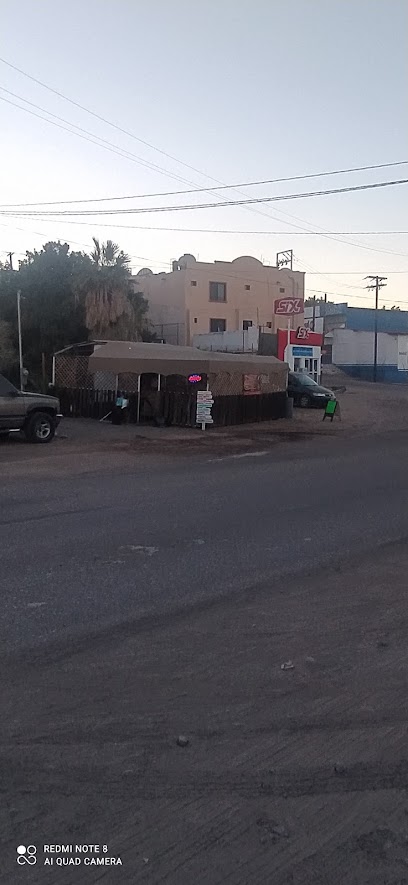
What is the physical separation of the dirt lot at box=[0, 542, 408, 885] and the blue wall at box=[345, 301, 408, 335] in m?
80.7

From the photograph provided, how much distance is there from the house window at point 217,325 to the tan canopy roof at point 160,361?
1418 inches

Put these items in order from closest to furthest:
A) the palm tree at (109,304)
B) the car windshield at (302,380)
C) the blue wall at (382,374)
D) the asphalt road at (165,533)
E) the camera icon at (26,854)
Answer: the camera icon at (26,854)
the asphalt road at (165,533)
the car windshield at (302,380)
the palm tree at (109,304)
the blue wall at (382,374)

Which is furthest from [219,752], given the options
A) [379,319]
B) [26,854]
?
[379,319]

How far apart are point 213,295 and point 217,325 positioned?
235 cm

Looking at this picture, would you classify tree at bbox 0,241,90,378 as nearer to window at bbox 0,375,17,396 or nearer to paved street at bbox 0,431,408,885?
window at bbox 0,375,17,396

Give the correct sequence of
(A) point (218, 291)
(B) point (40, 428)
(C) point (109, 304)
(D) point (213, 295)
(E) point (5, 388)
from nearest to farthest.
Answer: (E) point (5, 388) < (B) point (40, 428) < (C) point (109, 304) < (D) point (213, 295) < (A) point (218, 291)

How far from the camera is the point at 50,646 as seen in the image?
558 centimetres

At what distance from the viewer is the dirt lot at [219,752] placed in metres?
3.30

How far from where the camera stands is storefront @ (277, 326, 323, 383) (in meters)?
43.3

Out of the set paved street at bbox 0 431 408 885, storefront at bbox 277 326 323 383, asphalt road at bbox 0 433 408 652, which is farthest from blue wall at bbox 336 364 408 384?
paved street at bbox 0 431 408 885

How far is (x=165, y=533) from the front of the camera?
9367 millimetres

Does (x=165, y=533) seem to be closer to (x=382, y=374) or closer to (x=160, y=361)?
(x=160, y=361)

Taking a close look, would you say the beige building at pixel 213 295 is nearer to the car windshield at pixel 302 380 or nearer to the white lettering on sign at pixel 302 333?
the white lettering on sign at pixel 302 333

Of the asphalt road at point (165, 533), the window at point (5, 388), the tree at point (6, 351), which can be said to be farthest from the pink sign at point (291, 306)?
the asphalt road at point (165, 533)
